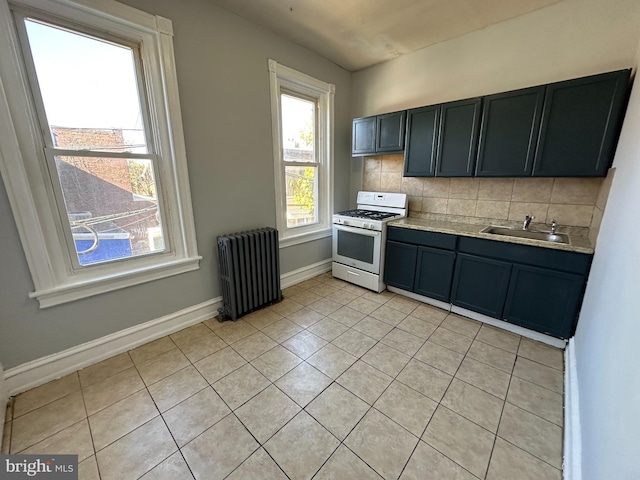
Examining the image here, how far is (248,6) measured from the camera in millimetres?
2090

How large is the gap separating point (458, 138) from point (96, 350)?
3.56 meters

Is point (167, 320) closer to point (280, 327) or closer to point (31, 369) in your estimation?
point (31, 369)

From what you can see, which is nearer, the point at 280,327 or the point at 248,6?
the point at 248,6

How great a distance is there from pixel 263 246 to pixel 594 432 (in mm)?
2384

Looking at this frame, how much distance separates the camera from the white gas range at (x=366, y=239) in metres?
2.85

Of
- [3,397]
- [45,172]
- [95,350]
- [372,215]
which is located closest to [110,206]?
[45,172]

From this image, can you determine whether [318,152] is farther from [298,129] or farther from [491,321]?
[491,321]

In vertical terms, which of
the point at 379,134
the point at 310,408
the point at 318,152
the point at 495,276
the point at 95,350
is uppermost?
the point at 379,134

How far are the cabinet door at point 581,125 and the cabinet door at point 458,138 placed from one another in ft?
1.58

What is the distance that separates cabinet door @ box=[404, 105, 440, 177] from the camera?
2.57m

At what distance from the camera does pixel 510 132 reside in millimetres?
2162

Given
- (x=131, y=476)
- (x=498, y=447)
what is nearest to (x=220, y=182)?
(x=131, y=476)

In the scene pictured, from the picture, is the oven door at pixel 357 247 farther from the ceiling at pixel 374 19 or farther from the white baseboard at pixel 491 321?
the ceiling at pixel 374 19

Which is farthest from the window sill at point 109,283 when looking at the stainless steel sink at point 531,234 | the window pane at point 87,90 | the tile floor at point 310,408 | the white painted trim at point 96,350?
the stainless steel sink at point 531,234
